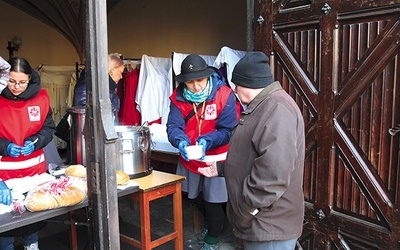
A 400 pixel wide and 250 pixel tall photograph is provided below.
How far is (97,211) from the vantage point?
1.91 metres

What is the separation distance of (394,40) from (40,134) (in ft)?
8.78

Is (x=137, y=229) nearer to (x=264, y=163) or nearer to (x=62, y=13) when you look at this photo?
(x=264, y=163)

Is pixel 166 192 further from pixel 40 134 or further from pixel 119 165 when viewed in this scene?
pixel 40 134

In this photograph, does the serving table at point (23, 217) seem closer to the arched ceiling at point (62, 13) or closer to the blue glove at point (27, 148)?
the blue glove at point (27, 148)

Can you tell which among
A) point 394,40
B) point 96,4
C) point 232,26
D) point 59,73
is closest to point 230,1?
point 232,26

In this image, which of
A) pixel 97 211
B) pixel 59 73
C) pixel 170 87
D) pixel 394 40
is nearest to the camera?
pixel 97 211

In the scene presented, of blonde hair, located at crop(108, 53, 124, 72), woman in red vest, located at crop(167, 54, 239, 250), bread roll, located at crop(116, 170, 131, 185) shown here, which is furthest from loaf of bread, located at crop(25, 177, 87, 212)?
blonde hair, located at crop(108, 53, 124, 72)

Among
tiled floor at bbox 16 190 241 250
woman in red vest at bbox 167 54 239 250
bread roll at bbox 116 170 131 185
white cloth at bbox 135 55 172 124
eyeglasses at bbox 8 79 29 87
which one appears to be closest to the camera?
bread roll at bbox 116 170 131 185

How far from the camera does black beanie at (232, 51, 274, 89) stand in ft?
6.57

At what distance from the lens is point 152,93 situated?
5434mm

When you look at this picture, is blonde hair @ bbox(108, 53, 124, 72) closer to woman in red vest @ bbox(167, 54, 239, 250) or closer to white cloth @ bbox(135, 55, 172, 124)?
woman in red vest @ bbox(167, 54, 239, 250)

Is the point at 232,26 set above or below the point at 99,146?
above

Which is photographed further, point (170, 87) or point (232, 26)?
point (232, 26)

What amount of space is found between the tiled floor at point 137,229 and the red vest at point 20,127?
27.4 inches
